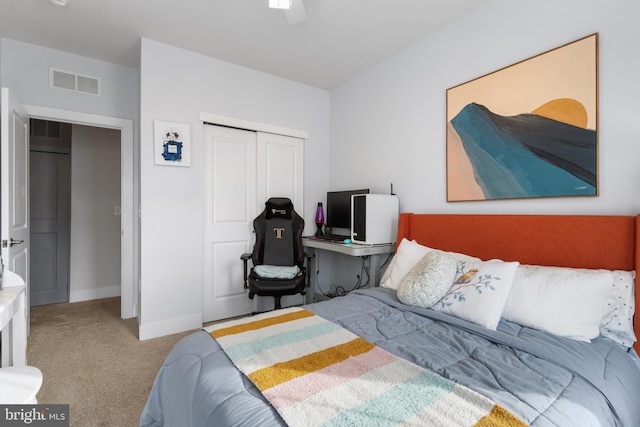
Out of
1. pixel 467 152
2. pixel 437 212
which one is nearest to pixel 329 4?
pixel 467 152

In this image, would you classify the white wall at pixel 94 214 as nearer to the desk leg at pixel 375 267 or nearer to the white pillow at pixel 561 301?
the desk leg at pixel 375 267

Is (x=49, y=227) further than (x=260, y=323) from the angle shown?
Yes

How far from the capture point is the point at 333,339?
137 centimetres

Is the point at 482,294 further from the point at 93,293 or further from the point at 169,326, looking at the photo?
the point at 93,293

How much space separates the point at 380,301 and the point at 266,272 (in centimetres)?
130

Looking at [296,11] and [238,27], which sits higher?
[238,27]

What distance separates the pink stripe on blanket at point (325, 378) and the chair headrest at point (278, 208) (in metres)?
2.11

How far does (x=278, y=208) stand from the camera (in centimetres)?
321

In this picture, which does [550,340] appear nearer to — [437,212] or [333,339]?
[333,339]

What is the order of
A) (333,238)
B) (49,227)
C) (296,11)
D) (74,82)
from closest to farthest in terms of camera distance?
(296,11) → (74,82) → (333,238) → (49,227)

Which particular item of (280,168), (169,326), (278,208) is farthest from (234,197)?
(169,326)

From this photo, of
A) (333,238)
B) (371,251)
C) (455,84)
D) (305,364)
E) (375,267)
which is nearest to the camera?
(305,364)

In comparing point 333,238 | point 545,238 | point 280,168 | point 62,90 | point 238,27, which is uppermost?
point 238,27

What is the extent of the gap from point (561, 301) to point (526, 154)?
3.25 feet
